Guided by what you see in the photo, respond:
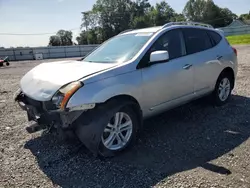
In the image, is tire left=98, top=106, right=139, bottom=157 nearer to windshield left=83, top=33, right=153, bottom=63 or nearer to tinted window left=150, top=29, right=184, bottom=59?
windshield left=83, top=33, right=153, bottom=63

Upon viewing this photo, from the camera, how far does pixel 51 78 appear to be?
12.8 feet

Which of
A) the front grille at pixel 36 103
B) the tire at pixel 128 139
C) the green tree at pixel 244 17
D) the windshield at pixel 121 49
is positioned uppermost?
the green tree at pixel 244 17

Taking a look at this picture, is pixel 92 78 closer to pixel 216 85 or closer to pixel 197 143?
pixel 197 143

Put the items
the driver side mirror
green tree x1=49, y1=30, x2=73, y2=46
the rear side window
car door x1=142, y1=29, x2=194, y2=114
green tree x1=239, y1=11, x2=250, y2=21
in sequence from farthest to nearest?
1. green tree x1=239, y1=11, x2=250, y2=21
2. green tree x1=49, y1=30, x2=73, y2=46
3. the rear side window
4. car door x1=142, y1=29, x2=194, y2=114
5. the driver side mirror

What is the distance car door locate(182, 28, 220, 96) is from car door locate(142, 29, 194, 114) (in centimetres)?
18

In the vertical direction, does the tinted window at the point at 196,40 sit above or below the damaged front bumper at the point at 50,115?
above

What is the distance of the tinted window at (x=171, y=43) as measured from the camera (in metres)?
4.64

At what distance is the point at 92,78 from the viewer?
367cm

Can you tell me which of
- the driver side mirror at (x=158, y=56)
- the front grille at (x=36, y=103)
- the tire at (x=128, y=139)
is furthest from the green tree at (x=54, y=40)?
the tire at (x=128, y=139)

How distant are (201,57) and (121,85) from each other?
86.7 inches

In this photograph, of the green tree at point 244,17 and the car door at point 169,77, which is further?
the green tree at point 244,17

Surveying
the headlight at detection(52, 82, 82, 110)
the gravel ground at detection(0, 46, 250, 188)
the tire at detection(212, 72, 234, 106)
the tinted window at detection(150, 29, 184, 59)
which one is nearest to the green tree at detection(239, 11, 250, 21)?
the tire at detection(212, 72, 234, 106)

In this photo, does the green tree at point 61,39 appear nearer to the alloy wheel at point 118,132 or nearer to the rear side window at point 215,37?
the rear side window at point 215,37

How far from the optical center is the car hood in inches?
145
